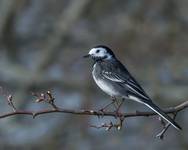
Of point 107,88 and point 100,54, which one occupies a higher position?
point 100,54

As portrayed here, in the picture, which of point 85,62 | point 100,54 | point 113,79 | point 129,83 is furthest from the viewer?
point 85,62

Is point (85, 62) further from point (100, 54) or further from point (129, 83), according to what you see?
point (129, 83)

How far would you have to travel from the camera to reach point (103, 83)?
886 cm

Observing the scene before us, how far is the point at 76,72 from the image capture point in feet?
53.1

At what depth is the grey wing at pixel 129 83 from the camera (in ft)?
27.3

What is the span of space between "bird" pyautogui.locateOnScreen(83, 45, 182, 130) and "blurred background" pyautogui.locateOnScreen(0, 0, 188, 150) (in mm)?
5182

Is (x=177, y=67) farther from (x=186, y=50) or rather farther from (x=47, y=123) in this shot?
(x=47, y=123)

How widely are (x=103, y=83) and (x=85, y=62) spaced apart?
7.06 m

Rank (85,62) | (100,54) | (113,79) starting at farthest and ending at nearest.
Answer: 1. (85,62)
2. (100,54)
3. (113,79)

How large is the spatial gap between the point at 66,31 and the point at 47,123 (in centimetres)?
177

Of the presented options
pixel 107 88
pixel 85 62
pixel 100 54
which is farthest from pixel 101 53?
pixel 85 62

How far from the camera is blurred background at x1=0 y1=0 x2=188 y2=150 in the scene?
15016mm

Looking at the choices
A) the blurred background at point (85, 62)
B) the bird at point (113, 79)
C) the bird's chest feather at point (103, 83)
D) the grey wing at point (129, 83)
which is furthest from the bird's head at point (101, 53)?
the blurred background at point (85, 62)

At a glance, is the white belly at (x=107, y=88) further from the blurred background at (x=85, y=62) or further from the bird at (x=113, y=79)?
the blurred background at (x=85, y=62)
